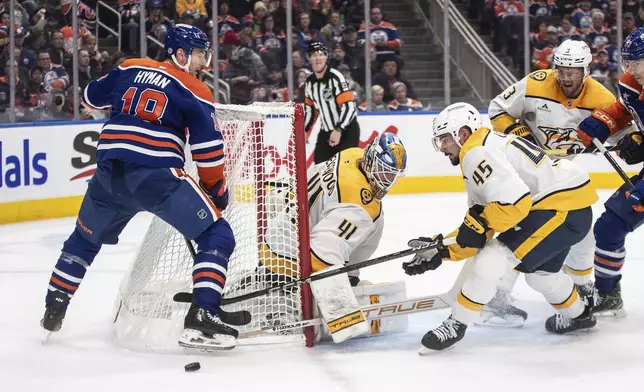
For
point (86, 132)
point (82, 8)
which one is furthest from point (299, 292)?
point (82, 8)

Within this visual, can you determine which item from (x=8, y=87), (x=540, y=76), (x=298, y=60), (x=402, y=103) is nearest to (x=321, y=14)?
(x=298, y=60)

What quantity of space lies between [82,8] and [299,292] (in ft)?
15.0

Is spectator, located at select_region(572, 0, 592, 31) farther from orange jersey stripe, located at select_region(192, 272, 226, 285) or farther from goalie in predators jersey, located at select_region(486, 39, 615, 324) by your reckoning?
orange jersey stripe, located at select_region(192, 272, 226, 285)

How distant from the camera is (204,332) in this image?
3408 mm

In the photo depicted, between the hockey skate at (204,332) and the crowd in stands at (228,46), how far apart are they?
4.09m

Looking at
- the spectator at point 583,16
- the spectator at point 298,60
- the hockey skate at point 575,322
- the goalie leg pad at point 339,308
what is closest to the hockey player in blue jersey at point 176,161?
the goalie leg pad at point 339,308

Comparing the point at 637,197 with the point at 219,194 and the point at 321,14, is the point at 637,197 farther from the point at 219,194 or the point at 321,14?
the point at 321,14

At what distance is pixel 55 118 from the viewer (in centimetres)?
726

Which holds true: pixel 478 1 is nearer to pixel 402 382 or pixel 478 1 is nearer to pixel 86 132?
pixel 86 132

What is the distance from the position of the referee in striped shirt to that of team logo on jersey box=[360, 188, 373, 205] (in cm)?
281

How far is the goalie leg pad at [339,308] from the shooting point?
11.5 ft

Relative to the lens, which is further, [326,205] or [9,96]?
[9,96]

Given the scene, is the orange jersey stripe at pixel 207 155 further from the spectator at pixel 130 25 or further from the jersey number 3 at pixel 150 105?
the spectator at pixel 130 25

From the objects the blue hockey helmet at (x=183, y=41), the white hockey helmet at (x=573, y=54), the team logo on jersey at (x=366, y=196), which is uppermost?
the blue hockey helmet at (x=183, y=41)
